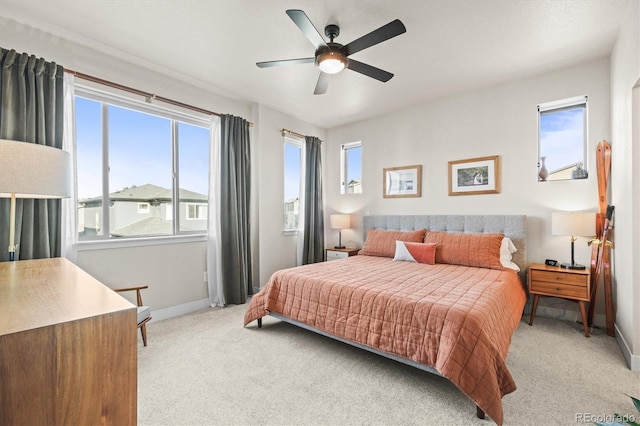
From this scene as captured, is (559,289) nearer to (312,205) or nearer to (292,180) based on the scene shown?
(312,205)

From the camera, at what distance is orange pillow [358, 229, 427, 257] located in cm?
402

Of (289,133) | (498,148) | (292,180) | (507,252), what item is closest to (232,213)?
(292,180)

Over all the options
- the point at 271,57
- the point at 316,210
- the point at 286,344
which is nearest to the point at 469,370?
the point at 286,344

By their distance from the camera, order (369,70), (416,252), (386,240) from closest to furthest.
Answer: (369,70), (416,252), (386,240)

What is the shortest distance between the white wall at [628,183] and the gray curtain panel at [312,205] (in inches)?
147

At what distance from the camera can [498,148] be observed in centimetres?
379

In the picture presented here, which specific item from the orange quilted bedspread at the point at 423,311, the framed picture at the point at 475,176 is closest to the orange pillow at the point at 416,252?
the orange quilted bedspread at the point at 423,311

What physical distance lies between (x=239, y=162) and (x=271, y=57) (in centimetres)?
148

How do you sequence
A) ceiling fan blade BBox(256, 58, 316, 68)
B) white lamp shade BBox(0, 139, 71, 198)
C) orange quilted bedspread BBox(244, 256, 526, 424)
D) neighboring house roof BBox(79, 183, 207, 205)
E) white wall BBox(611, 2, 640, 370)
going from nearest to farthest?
white lamp shade BBox(0, 139, 71, 198), orange quilted bedspread BBox(244, 256, 526, 424), white wall BBox(611, 2, 640, 370), ceiling fan blade BBox(256, 58, 316, 68), neighboring house roof BBox(79, 183, 207, 205)

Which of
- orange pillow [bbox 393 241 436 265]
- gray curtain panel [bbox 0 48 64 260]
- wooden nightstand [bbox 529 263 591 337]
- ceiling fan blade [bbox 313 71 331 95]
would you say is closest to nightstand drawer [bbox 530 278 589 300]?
wooden nightstand [bbox 529 263 591 337]

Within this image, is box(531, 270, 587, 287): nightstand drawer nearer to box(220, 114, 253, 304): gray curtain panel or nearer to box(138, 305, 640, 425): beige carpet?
box(138, 305, 640, 425): beige carpet

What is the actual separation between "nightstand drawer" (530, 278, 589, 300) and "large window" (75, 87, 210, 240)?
397 centimetres

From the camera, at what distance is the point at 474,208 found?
157 inches

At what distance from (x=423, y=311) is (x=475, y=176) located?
8.64 feet
